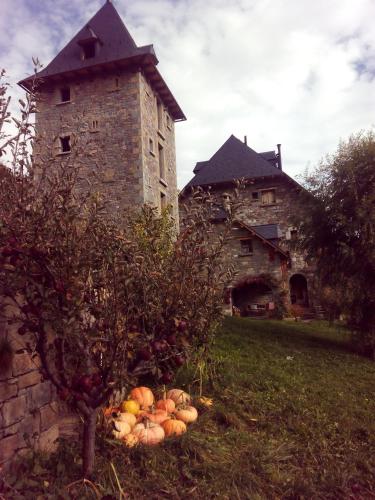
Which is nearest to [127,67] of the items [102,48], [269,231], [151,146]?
[102,48]

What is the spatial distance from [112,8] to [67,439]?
19926 mm

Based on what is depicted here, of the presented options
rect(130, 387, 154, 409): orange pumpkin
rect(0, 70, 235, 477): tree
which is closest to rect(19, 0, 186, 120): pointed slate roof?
rect(130, 387, 154, 409): orange pumpkin

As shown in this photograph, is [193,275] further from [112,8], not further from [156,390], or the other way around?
[112,8]

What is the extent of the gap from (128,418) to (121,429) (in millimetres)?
249

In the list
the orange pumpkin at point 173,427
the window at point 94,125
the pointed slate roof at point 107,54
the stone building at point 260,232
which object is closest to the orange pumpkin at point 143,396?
the orange pumpkin at point 173,427

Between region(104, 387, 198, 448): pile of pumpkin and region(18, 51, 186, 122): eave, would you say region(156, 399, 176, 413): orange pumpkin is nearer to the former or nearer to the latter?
region(104, 387, 198, 448): pile of pumpkin

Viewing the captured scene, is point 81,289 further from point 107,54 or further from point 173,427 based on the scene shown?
point 107,54

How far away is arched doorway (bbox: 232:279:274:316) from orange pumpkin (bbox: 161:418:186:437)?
1530 cm

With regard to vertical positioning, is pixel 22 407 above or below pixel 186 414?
above

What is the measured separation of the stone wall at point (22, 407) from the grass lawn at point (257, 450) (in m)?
0.20

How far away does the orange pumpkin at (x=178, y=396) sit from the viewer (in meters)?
5.07

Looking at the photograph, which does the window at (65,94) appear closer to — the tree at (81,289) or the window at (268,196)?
the window at (268,196)

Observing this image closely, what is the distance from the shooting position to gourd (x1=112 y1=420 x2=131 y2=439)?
406 centimetres

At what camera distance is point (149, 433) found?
4.16 metres
